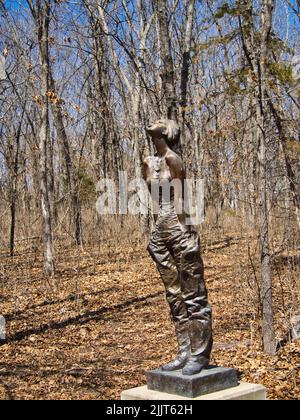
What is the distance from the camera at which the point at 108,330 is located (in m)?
10.2

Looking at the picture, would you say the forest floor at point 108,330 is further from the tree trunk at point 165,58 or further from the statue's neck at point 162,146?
the tree trunk at point 165,58

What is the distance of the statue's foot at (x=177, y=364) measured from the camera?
5512 millimetres

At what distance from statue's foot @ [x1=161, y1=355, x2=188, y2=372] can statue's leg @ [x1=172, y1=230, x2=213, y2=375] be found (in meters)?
0.12

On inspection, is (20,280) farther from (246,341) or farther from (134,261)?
(246,341)

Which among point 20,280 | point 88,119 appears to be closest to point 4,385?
point 20,280

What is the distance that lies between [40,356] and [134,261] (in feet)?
23.9

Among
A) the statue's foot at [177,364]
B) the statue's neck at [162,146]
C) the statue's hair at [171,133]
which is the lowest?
the statue's foot at [177,364]

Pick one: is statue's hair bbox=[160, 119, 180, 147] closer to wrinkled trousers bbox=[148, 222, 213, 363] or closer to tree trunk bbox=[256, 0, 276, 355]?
wrinkled trousers bbox=[148, 222, 213, 363]

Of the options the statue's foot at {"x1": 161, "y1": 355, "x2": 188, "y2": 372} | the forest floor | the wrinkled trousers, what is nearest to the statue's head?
the wrinkled trousers

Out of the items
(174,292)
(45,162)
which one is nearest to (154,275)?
(45,162)

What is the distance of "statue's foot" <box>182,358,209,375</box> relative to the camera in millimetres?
5293

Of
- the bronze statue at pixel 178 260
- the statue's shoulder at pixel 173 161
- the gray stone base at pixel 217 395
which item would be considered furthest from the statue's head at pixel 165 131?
the gray stone base at pixel 217 395

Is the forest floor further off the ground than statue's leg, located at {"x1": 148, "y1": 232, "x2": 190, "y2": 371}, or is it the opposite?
statue's leg, located at {"x1": 148, "y1": 232, "x2": 190, "y2": 371}

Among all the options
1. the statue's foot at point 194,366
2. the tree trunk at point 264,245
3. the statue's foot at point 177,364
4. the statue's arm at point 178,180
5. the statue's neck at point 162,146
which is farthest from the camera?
the tree trunk at point 264,245
